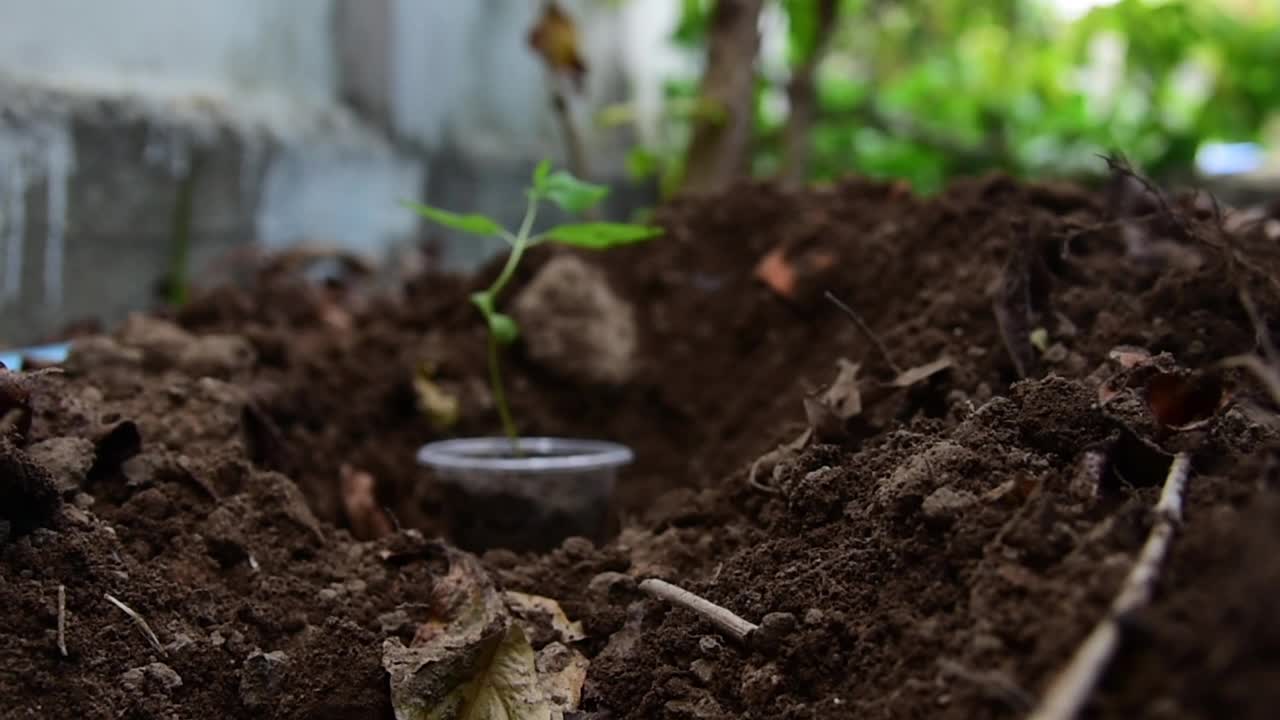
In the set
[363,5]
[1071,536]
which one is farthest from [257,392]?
[363,5]

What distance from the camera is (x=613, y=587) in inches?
52.5

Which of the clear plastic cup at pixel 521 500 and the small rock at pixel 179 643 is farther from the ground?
the small rock at pixel 179 643

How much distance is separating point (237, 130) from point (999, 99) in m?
3.06

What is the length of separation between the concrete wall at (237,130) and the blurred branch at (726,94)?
3.05ft

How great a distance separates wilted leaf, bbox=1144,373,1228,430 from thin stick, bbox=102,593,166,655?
3.32 ft

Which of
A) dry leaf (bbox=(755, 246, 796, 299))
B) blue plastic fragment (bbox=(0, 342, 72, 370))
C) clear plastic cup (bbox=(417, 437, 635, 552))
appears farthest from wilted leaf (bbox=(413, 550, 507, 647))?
dry leaf (bbox=(755, 246, 796, 299))

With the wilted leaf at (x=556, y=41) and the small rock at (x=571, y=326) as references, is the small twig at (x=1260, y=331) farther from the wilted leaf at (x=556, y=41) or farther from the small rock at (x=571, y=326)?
the wilted leaf at (x=556, y=41)

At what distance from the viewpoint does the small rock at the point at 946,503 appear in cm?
104

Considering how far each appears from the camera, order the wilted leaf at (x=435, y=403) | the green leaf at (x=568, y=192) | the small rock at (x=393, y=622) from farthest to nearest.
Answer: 1. the wilted leaf at (x=435, y=403)
2. the green leaf at (x=568, y=192)
3. the small rock at (x=393, y=622)

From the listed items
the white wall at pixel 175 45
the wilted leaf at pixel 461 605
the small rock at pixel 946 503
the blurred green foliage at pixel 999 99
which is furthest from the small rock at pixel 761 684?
the blurred green foliage at pixel 999 99

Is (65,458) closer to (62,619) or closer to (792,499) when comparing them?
(62,619)

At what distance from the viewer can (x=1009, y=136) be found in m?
4.94

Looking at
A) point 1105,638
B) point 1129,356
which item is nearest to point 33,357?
point 1129,356

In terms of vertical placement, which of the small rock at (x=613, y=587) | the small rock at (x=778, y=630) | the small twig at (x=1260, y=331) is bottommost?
the small rock at (x=613, y=587)
